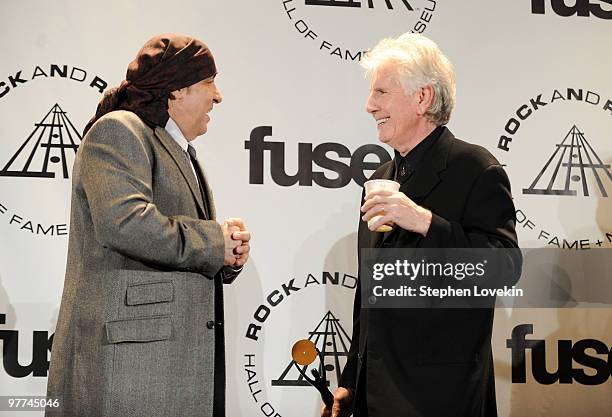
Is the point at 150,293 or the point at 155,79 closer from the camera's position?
the point at 150,293

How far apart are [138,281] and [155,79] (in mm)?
435

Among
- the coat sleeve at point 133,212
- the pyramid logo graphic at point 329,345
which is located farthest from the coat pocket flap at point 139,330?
the pyramid logo graphic at point 329,345

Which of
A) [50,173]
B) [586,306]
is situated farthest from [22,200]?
[586,306]

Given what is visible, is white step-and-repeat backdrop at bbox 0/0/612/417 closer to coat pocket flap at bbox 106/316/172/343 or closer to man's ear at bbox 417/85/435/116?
man's ear at bbox 417/85/435/116

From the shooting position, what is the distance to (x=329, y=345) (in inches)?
96.3

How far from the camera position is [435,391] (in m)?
1.67

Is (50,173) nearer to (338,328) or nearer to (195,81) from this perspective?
(195,81)

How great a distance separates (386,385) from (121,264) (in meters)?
0.59

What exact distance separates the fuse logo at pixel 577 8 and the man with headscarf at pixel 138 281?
1375mm

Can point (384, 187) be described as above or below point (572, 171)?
below

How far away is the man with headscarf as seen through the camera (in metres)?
1.61

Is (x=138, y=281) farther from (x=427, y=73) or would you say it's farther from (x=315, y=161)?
(x=315, y=161)

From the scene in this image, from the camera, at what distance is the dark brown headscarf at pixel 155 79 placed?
5.79ft

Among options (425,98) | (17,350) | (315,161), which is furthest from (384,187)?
(17,350)
